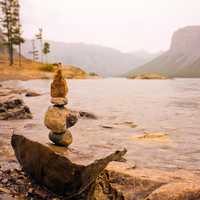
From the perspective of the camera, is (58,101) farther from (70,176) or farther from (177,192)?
(177,192)

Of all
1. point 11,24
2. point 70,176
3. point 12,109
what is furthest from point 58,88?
point 11,24

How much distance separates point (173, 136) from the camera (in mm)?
21812

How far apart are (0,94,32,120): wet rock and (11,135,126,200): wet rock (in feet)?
55.4

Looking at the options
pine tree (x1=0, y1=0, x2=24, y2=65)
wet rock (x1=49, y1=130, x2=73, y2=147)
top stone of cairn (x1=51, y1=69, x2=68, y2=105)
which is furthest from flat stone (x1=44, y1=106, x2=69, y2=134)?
pine tree (x1=0, y1=0, x2=24, y2=65)

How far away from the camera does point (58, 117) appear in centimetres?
1162

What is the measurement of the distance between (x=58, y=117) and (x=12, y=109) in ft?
58.6

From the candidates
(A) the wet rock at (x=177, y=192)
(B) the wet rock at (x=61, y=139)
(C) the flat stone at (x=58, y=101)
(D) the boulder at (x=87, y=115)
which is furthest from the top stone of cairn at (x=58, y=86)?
(D) the boulder at (x=87, y=115)

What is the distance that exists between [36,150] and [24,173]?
1.47 meters

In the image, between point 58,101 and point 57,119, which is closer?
point 57,119

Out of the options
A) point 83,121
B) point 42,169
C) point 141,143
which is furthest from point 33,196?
point 83,121

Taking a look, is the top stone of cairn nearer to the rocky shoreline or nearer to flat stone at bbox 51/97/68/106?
flat stone at bbox 51/97/68/106

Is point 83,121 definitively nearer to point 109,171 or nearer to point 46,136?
point 46,136

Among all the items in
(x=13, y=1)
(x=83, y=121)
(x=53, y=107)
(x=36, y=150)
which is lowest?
(x=83, y=121)

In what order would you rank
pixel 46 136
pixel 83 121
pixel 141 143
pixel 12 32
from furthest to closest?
1. pixel 12 32
2. pixel 83 121
3. pixel 141 143
4. pixel 46 136
